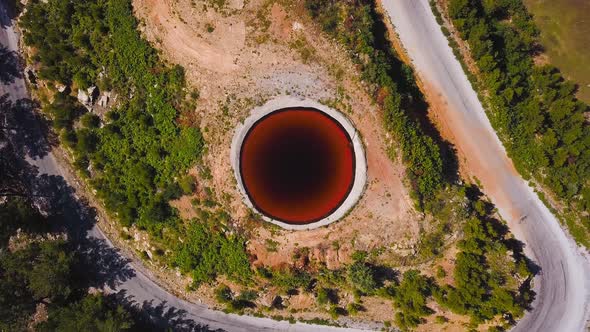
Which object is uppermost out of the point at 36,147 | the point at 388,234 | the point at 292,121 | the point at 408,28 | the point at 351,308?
the point at 408,28

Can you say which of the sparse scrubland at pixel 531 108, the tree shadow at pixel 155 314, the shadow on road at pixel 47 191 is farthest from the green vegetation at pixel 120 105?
the sparse scrubland at pixel 531 108

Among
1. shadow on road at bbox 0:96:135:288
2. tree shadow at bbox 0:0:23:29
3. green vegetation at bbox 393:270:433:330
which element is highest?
tree shadow at bbox 0:0:23:29

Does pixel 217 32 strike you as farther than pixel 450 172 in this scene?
No

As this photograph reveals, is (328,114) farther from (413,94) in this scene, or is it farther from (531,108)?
(531,108)

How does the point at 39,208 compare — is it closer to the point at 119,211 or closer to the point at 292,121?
the point at 119,211

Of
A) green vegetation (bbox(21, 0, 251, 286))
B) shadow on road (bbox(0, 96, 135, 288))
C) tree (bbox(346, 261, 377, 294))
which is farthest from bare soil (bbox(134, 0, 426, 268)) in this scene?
shadow on road (bbox(0, 96, 135, 288))

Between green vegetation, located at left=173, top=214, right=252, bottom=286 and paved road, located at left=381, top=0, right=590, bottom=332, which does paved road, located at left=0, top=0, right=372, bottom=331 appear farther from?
paved road, located at left=381, top=0, right=590, bottom=332

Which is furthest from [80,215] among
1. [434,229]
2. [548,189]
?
[548,189]

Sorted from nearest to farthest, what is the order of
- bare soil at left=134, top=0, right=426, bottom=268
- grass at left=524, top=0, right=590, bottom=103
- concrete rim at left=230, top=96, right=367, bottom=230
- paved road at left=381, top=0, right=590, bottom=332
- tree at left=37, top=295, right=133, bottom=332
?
bare soil at left=134, top=0, right=426, bottom=268 < tree at left=37, top=295, right=133, bottom=332 < concrete rim at left=230, top=96, right=367, bottom=230 < paved road at left=381, top=0, right=590, bottom=332 < grass at left=524, top=0, right=590, bottom=103
